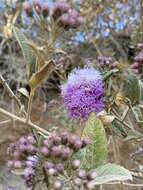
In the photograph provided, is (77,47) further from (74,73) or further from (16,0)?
(74,73)

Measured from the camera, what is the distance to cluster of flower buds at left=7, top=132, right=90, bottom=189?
3.34ft

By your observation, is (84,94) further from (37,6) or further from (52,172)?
(52,172)

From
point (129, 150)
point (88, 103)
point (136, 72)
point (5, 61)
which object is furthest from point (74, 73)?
point (5, 61)

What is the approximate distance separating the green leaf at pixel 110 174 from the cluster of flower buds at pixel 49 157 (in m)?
0.05

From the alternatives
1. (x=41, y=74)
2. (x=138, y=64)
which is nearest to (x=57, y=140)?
(x=41, y=74)

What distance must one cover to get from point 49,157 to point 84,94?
1.23 ft

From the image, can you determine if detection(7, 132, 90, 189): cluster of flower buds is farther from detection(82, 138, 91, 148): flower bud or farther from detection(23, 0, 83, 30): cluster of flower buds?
detection(23, 0, 83, 30): cluster of flower buds

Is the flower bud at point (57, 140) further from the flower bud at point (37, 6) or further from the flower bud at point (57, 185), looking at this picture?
the flower bud at point (37, 6)

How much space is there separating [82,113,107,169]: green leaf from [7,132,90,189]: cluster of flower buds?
2.4 inches

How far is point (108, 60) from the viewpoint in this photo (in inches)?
61.1

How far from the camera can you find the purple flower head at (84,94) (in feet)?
4.52

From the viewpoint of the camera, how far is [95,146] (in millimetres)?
1163

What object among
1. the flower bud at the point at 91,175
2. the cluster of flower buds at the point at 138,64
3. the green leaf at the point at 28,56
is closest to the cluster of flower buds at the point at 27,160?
the flower bud at the point at 91,175

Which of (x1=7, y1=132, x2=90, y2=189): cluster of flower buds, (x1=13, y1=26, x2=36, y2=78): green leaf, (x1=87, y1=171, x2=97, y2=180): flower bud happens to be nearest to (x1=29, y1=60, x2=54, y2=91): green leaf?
(x1=13, y1=26, x2=36, y2=78): green leaf
